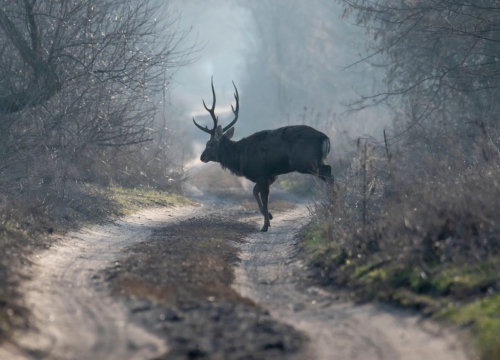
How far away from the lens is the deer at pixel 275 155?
49.0 ft

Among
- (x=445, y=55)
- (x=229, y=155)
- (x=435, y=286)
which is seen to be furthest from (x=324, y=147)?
(x=445, y=55)

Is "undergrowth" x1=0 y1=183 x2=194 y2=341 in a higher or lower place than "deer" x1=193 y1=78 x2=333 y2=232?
lower

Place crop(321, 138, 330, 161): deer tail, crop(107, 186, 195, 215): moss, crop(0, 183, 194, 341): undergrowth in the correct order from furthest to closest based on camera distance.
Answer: crop(107, 186, 195, 215): moss, crop(321, 138, 330, 161): deer tail, crop(0, 183, 194, 341): undergrowth

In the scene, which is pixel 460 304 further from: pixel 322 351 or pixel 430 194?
pixel 430 194

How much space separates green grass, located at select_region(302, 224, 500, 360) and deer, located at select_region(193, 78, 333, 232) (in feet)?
17.4

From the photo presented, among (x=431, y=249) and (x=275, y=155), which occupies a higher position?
(x=275, y=155)

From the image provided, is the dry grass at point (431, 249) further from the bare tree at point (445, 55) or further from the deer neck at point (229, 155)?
the deer neck at point (229, 155)

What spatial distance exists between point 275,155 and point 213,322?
29.3 ft

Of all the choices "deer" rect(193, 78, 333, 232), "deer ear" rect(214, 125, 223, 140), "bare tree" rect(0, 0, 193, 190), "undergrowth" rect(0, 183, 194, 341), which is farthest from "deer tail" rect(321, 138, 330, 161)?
"bare tree" rect(0, 0, 193, 190)

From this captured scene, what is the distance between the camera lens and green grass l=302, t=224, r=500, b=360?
251 inches

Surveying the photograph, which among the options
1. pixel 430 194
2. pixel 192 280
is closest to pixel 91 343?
pixel 192 280

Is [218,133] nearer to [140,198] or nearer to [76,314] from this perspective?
[140,198]

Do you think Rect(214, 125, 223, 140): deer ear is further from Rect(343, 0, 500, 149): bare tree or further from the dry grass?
the dry grass

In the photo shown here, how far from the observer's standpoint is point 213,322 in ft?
22.6
